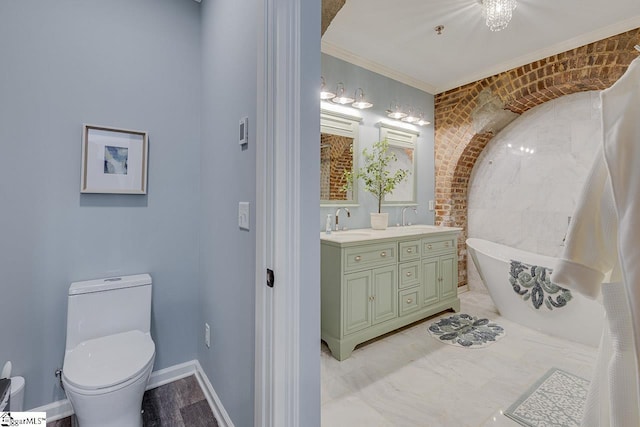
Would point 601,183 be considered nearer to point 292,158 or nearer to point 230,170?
point 292,158

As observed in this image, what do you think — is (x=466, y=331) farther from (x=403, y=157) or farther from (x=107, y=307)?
(x=107, y=307)

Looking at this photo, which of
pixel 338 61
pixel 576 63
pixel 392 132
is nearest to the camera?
pixel 576 63

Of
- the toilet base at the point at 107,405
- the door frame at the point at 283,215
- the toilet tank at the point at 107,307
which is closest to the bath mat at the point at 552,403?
the door frame at the point at 283,215

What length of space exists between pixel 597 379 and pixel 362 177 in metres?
2.50

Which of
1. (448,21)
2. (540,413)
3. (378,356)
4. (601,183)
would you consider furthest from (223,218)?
(448,21)

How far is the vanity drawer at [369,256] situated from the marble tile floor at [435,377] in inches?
28.3

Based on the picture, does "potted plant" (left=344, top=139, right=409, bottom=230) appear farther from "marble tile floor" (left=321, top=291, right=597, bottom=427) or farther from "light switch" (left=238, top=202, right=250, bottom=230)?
"light switch" (left=238, top=202, right=250, bottom=230)

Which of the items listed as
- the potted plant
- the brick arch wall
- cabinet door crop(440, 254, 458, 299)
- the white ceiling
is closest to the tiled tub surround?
the brick arch wall

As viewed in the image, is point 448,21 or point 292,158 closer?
point 292,158

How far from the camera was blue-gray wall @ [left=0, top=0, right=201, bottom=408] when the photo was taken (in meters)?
1.52

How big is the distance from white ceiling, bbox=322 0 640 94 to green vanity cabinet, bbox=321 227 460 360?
1.81 m

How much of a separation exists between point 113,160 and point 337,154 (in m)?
1.89

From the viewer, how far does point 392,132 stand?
3.41 m

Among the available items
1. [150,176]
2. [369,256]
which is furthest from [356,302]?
[150,176]
